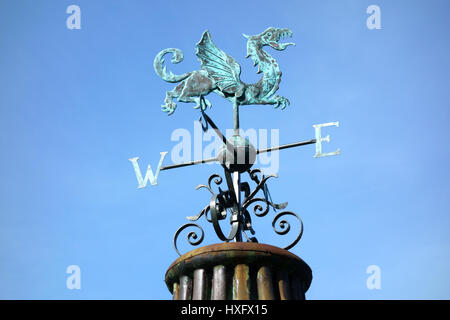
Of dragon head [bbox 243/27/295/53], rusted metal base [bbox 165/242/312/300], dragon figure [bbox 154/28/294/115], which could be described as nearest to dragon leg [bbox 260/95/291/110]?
dragon figure [bbox 154/28/294/115]

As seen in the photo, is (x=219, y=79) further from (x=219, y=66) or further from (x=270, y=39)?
(x=270, y=39)

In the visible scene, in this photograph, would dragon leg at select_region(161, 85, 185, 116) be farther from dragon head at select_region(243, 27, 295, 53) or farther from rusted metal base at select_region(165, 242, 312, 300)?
rusted metal base at select_region(165, 242, 312, 300)

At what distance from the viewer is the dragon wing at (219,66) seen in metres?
5.66

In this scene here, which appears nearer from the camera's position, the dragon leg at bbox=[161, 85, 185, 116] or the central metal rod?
the central metal rod

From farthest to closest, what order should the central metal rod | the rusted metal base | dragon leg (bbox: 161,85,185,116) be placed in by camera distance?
1. dragon leg (bbox: 161,85,185,116)
2. the central metal rod
3. the rusted metal base

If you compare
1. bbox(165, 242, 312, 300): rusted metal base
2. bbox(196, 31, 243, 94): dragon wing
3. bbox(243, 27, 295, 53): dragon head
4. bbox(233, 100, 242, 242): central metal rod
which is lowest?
bbox(165, 242, 312, 300): rusted metal base

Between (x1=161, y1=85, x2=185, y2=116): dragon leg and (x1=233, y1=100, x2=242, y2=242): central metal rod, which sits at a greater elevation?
(x1=161, y1=85, x2=185, y2=116): dragon leg

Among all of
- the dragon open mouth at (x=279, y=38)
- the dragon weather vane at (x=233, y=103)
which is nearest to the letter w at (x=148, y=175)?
the dragon weather vane at (x=233, y=103)

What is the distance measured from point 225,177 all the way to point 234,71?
1045mm

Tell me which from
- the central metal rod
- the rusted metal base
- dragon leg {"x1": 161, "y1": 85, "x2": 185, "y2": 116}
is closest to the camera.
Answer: the rusted metal base

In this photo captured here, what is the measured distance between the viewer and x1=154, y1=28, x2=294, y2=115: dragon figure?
5.62 meters

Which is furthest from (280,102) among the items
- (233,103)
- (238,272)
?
(238,272)

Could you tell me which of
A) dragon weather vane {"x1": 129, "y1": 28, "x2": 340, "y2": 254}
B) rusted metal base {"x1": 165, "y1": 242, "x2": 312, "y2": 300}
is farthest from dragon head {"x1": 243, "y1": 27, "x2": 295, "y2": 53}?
rusted metal base {"x1": 165, "y1": 242, "x2": 312, "y2": 300}
